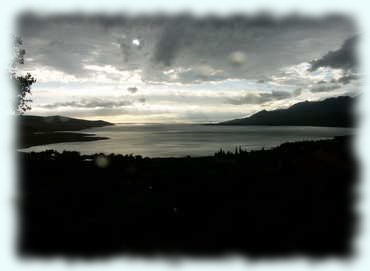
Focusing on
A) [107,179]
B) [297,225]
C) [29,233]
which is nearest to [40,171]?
[107,179]

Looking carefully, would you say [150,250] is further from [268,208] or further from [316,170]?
[316,170]

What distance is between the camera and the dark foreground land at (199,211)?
10.8 metres

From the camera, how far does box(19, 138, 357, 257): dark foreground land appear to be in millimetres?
10781

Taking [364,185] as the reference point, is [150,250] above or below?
below

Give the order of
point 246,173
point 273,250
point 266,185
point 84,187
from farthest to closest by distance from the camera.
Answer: point 246,173 → point 84,187 → point 266,185 → point 273,250

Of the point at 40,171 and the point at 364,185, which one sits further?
the point at 40,171

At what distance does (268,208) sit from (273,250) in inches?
137

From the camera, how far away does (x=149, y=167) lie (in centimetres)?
2533

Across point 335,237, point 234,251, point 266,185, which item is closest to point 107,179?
point 266,185

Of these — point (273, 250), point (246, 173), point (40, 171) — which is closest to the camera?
point (273, 250)

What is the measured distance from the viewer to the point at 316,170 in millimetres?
18172

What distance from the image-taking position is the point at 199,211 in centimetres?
1412

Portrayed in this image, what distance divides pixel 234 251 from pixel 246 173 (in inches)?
375

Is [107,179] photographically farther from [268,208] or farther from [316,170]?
[316,170]
